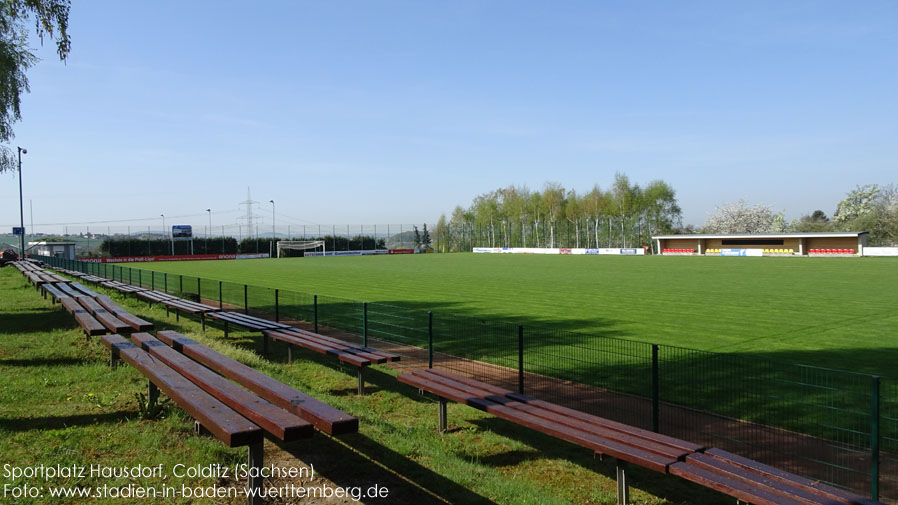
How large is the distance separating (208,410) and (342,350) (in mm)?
4044

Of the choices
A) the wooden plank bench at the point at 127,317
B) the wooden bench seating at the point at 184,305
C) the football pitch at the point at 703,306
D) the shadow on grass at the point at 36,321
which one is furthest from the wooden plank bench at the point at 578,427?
the shadow on grass at the point at 36,321

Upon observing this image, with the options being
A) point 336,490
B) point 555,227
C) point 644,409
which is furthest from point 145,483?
point 555,227

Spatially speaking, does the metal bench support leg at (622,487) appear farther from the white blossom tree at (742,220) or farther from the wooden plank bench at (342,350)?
the white blossom tree at (742,220)

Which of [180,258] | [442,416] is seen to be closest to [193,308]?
[442,416]

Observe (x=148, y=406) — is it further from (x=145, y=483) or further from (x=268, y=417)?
(x=268, y=417)

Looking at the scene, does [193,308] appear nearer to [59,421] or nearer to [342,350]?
[342,350]

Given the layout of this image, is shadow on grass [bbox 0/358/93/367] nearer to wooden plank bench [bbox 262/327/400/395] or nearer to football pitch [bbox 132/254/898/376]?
wooden plank bench [bbox 262/327/400/395]

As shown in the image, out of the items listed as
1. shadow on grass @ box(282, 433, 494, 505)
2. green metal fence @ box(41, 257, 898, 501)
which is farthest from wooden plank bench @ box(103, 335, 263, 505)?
green metal fence @ box(41, 257, 898, 501)

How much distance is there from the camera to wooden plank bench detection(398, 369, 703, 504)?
13.8 feet

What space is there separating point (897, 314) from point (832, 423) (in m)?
11.3

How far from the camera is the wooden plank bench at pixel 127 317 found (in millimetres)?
8047

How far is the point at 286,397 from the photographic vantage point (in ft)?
14.6

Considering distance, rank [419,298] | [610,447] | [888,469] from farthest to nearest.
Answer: [419,298]
[888,469]
[610,447]

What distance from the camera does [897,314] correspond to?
15.4m
